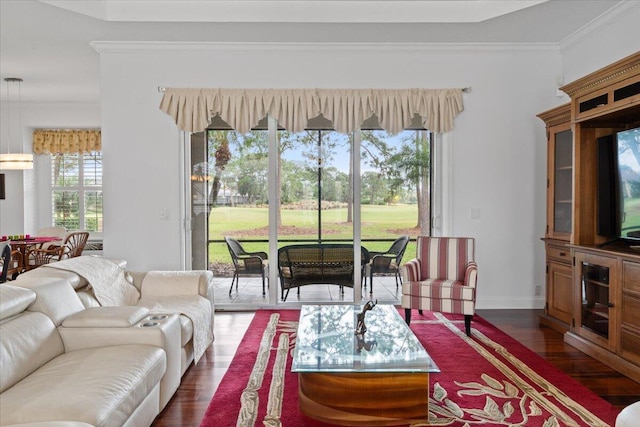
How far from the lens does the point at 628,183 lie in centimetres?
380

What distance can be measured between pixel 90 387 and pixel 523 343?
3.52 meters

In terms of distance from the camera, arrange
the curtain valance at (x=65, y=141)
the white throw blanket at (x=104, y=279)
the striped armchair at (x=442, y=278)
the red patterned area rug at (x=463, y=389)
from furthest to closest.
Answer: the curtain valance at (x=65, y=141), the striped armchair at (x=442, y=278), the white throw blanket at (x=104, y=279), the red patterned area rug at (x=463, y=389)

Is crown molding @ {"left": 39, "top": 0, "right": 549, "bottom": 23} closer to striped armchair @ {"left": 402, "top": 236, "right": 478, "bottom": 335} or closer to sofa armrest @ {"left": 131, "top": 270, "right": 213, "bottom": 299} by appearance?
striped armchair @ {"left": 402, "top": 236, "right": 478, "bottom": 335}

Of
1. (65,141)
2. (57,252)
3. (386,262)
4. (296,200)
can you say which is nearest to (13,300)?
(296,200)

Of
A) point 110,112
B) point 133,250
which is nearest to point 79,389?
point 133,250

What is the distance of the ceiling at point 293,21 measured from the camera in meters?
4.53

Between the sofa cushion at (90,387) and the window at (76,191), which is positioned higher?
the window at (76,191)

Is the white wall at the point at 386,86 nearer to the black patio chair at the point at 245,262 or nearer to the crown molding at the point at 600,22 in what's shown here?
the crown molding at the point at 600,22

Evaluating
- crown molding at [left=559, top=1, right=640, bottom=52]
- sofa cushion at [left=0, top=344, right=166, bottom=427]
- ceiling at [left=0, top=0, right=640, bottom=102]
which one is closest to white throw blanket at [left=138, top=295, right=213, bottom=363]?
sofa cushion at [left=0, top=344, right=166, bottom=427]

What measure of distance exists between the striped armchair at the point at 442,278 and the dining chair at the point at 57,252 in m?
4.98

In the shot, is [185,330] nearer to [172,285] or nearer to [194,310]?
[194,310]

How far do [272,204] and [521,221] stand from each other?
2.87m

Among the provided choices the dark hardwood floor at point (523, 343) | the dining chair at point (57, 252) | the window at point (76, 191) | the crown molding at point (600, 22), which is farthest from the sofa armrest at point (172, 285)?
the window at point (76, 191)

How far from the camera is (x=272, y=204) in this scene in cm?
558
